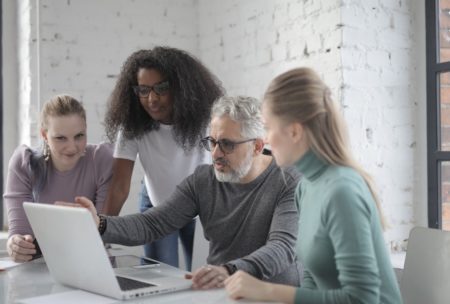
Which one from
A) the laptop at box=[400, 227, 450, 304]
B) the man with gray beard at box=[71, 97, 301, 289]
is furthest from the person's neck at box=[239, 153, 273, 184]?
the laptop at box=[400, 227, 450, 304]

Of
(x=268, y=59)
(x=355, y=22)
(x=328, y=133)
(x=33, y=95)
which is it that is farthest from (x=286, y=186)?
(x=33, y=95)

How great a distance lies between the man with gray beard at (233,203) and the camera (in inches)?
66.9

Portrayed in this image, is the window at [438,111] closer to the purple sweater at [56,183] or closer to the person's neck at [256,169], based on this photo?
the person's neck at [256,169]

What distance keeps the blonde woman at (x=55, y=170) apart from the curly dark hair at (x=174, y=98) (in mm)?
193

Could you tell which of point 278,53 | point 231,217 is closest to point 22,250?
point 231,217

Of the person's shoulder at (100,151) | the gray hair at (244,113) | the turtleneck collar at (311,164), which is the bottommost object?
the turtleneck collar at (311,164)

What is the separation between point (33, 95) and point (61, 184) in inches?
37.4

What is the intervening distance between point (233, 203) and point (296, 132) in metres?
0.59

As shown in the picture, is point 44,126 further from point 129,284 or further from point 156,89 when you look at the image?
point 129,284

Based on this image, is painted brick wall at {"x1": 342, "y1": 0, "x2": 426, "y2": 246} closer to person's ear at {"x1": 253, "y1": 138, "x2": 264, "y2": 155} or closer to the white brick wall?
the white brick wall

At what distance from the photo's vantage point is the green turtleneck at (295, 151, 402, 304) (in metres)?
1.13

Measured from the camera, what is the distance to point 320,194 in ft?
4.09

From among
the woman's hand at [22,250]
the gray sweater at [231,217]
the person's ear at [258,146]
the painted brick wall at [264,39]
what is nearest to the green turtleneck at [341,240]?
the gray sweater at [231,217]

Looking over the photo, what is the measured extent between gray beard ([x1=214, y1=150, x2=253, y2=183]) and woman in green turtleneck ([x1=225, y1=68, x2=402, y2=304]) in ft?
1.43
